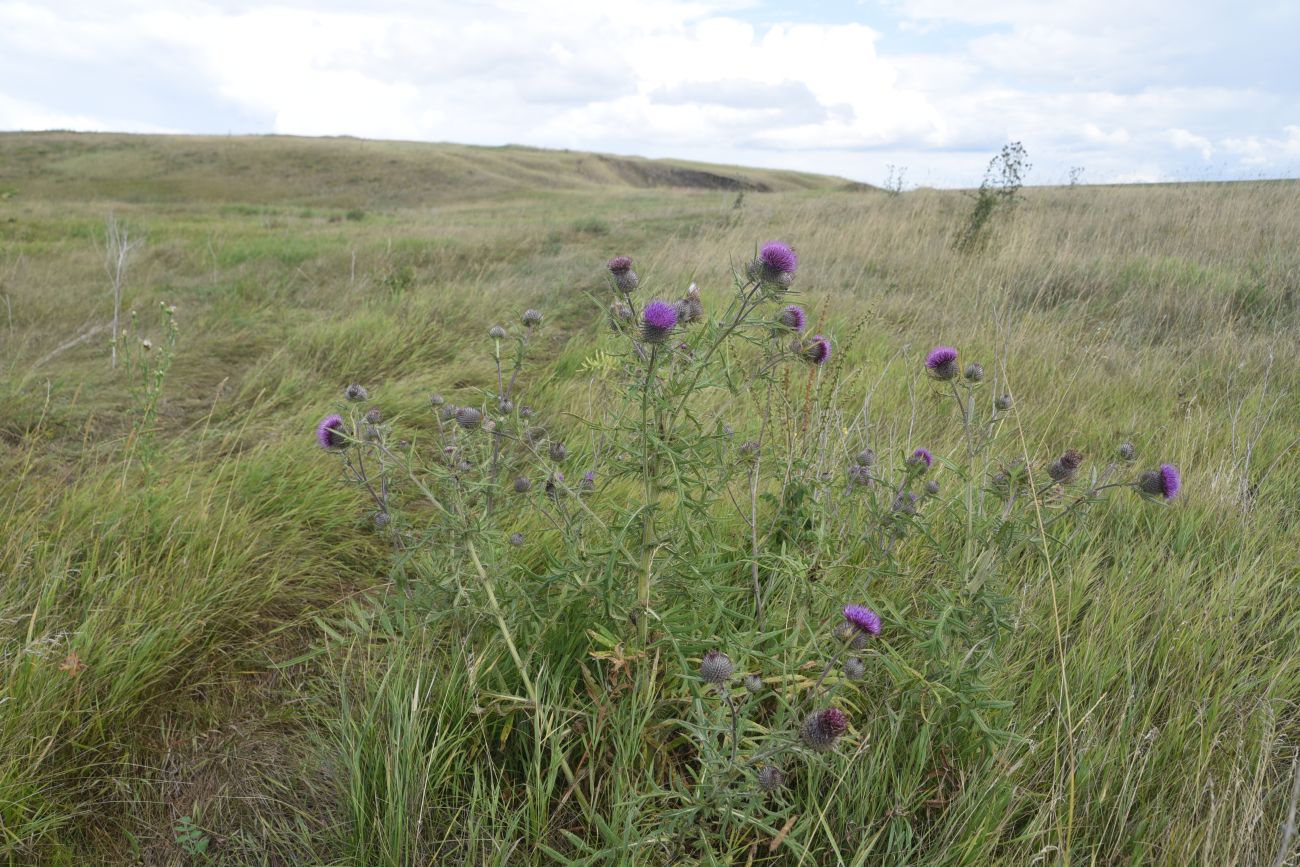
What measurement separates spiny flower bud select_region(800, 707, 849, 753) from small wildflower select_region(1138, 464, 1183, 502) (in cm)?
122

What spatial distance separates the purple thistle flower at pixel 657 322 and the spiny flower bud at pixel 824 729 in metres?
0.79

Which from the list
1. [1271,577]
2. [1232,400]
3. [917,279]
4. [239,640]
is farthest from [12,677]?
[917,279]

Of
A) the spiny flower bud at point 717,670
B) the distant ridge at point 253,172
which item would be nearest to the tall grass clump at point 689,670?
the spiny flower bud at point 717,670

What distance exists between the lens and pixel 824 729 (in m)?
1.24

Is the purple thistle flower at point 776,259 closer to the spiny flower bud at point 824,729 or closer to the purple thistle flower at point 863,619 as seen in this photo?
the purple thistle flower at point 863,619

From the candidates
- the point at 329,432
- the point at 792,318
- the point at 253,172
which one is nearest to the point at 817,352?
the point at 792,318

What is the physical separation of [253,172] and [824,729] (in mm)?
50958

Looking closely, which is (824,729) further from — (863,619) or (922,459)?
(922,459)

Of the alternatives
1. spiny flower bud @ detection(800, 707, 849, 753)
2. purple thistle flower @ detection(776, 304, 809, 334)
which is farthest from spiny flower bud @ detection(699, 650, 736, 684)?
purple thistle flower @ detection(776, 304, 809, 334)

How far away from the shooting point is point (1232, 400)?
3.93 meters

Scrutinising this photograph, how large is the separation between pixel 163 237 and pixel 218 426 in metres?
9.90

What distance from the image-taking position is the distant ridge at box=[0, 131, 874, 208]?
37.5 metres

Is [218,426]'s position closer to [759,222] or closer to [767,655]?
[767,655]

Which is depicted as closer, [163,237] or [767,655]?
[767,655]
